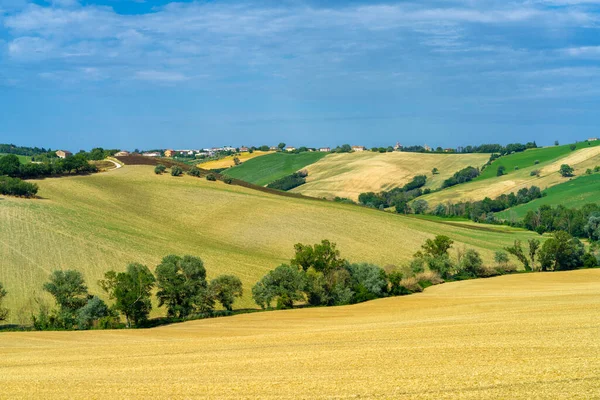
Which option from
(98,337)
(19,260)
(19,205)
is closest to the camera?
(98,337)

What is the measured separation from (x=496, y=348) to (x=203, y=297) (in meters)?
35.2

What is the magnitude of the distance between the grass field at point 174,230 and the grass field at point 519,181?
50.9 metres

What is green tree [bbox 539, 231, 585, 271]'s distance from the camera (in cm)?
8662

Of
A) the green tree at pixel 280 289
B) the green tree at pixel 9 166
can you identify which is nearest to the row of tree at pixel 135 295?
the green tree at pixel 280 289

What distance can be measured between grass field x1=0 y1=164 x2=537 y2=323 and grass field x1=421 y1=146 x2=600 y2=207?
167ft

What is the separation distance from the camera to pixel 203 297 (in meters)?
59.0

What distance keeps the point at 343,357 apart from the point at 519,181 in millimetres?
156642

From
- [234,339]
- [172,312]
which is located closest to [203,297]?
[172,312]

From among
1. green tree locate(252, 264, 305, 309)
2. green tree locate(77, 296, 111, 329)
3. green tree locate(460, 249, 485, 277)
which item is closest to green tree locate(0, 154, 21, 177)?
green tree locate(77, 296, 111, 329)

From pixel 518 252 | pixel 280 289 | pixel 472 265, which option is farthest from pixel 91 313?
pixel 518 252

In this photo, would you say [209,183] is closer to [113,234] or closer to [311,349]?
[113,234]

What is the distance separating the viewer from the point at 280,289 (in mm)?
62625

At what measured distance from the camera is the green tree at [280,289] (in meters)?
62.4

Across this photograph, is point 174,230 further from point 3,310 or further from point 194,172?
point 194,172
